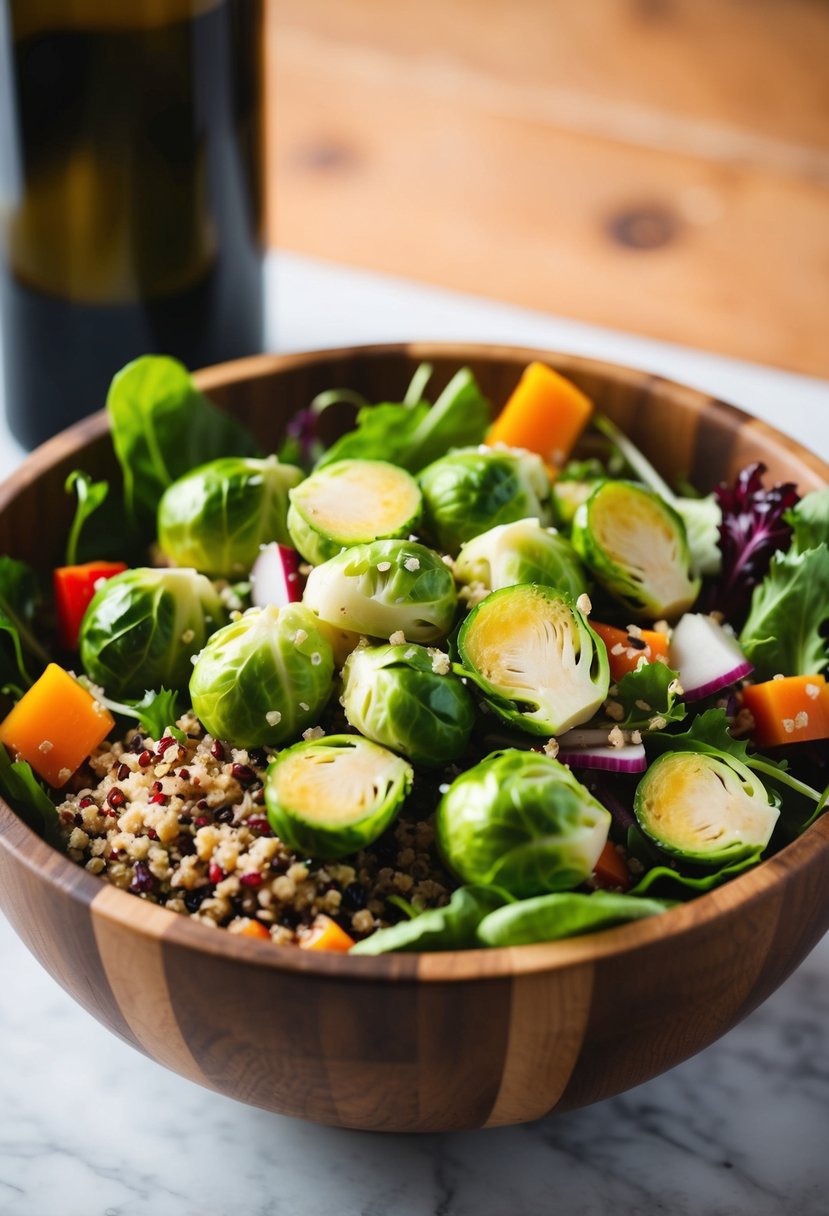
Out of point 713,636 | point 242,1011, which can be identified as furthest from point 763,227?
point 242,1011

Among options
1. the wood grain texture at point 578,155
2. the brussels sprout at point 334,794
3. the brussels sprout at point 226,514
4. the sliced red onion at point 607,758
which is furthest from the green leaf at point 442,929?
the wood grain texture at point 578,155

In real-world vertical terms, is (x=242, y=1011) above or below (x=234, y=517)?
below

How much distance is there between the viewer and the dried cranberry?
5.18 feet

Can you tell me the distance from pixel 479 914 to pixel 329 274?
218cm

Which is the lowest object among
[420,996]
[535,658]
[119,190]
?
[420,996]

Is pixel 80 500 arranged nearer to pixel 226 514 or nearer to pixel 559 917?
pixel 226 514

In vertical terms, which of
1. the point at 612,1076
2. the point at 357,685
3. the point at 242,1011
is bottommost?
the point at 612,1076

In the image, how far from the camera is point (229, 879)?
61.7 inches

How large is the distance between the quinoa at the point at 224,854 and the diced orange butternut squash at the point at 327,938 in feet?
0.05

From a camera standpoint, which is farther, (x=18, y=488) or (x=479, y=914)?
(x=18, y=488)

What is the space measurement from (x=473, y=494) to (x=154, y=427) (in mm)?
558

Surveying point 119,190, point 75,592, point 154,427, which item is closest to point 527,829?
point 75,592

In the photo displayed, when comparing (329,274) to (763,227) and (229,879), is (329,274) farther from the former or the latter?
(229,879)

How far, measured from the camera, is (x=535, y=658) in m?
1.66
